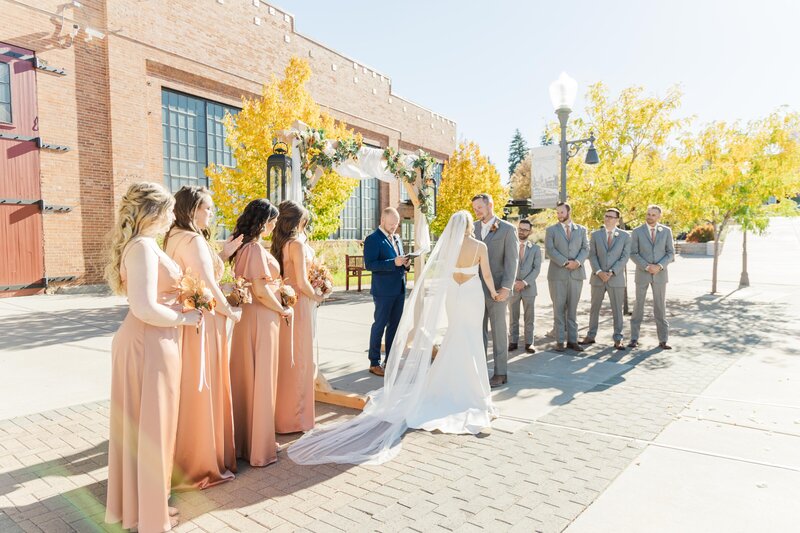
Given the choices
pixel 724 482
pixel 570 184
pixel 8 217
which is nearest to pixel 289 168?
pixel 724 482

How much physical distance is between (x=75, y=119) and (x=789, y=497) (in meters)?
16.9

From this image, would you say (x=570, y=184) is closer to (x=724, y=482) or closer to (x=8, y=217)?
(x=724, y=482)

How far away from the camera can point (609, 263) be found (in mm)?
8648

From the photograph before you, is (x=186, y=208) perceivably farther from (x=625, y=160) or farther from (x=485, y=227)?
(x=625, y=160)

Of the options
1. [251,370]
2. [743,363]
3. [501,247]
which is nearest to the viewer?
[251,370]

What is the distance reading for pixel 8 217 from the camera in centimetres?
1319

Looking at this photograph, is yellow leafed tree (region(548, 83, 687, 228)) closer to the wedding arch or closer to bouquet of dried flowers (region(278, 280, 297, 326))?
the wedding arch

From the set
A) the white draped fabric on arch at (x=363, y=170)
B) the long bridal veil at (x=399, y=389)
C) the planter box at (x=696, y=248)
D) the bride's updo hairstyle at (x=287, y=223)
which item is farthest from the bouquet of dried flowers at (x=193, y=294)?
the planter box at (x=696, y=248)

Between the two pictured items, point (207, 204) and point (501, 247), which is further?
point (501, 247)

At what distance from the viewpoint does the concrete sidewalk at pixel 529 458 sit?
3.34m

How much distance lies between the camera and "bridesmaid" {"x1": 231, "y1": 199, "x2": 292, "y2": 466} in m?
4.15

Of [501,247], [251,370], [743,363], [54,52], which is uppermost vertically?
[54,52]

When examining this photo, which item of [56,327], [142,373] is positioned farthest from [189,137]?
[142,373]

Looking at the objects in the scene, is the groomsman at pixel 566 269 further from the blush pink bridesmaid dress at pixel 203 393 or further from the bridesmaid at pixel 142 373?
the bridesmaid at pixel 142 373
